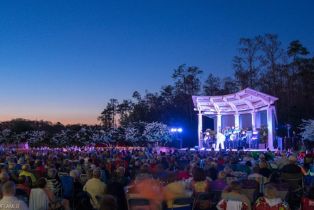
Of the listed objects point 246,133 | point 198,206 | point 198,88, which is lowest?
point 198,206

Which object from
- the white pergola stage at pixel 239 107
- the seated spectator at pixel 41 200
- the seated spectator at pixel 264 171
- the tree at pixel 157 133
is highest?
the white pergola stage at pixel 239 107

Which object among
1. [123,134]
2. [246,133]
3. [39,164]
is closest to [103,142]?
[123,134]

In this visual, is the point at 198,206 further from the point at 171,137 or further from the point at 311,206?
the point at 171,137

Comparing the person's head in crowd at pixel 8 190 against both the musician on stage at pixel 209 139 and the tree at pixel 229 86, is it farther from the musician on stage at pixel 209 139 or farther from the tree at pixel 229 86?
the tree at pixel 229 86

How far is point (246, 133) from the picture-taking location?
32.9 meters

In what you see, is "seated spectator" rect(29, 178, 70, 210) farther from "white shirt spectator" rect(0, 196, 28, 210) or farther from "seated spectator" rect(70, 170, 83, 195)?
"seated spectator" rect(70, 170, 83, 195)

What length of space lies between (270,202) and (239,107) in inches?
1201

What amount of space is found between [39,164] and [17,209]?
6563 mm

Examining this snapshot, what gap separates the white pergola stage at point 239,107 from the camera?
31500mm

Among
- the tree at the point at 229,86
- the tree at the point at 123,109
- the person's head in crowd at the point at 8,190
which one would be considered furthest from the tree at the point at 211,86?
the person's head in crowd at the point at 8,190

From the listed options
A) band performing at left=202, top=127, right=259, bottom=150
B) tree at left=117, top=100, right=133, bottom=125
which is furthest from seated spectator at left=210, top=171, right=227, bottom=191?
tree at left=117, top=100, right=133, bottom=125

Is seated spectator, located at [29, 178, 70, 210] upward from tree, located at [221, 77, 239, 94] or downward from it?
downward

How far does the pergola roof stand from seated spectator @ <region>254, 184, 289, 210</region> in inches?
1006

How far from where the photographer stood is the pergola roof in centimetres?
3247
